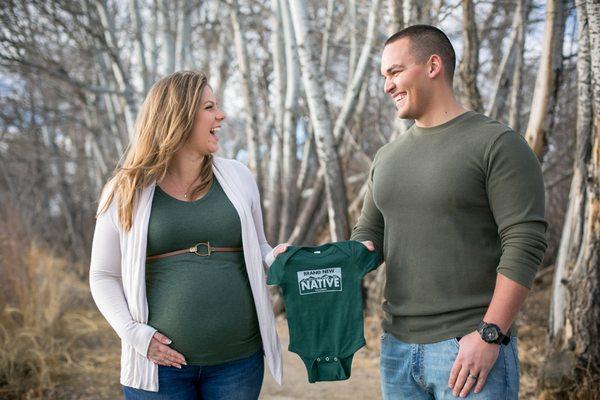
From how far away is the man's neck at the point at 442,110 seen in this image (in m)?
2.45

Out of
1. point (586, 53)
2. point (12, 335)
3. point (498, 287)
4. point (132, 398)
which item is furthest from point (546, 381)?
point (12, 335)

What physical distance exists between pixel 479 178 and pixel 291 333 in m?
1.19

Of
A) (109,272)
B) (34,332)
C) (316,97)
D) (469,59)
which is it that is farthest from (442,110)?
(34,332)

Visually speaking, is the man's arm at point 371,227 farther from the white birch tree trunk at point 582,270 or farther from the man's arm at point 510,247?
the white birch tree trunk at point 582,270

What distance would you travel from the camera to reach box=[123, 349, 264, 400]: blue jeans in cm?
253

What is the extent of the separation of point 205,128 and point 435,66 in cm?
105

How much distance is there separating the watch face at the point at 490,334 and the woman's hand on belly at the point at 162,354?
1226 millimetres

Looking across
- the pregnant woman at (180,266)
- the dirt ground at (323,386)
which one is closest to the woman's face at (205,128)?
the pregnant woman at (180,266)

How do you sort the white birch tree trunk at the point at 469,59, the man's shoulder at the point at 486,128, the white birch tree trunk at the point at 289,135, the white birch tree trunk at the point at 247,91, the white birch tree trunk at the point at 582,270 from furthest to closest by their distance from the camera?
the white birch tree trunk at the point at 247,91, the white birch tree trunk at the point at 289,135, the white birch tree trunk at the point at 469,59, the white birch tree trunk at the point at 582,270, the man's shoulder at the point at 486,128

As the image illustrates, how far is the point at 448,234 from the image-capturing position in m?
2.30

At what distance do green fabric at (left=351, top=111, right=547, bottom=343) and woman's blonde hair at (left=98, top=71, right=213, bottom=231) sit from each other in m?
0.91

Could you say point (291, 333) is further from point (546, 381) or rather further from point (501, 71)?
point (501, 71)

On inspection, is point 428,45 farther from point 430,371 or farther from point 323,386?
point 323,386

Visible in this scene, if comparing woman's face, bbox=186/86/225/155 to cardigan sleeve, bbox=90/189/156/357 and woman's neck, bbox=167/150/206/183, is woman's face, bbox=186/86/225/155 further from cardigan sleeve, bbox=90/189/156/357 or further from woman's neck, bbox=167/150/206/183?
cardigan sleeve, bbox=90/189/156/357
